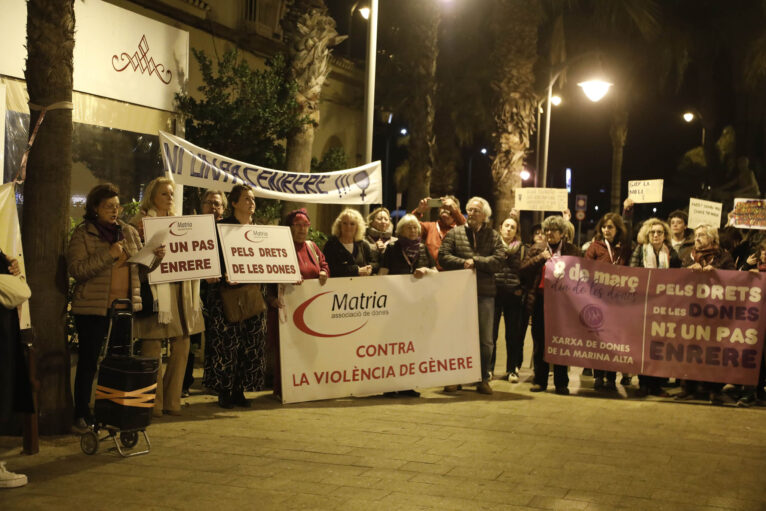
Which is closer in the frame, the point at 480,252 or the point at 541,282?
the point at 480,252

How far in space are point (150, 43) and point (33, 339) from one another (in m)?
5.49

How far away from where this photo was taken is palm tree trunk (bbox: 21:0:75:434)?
24.4ft

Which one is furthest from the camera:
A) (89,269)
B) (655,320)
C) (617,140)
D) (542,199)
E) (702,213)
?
(617,140)

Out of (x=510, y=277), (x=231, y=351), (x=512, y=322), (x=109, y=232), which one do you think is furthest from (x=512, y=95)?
(x=109, y=232)

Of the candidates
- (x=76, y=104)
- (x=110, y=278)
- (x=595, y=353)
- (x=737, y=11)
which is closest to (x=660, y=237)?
(x=595, y=353)

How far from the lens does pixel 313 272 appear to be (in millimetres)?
9539

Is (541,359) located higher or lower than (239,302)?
lower

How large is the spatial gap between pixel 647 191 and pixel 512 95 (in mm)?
4742

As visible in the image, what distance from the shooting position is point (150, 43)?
11734 mm

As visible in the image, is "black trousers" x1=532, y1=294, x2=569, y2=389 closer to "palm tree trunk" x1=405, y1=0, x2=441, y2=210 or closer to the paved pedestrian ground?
the paved pedestrian ground

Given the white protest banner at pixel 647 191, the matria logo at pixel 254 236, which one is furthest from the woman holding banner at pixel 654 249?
the matria logo at pixel 254 236

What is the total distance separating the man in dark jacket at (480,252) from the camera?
33.7 ft

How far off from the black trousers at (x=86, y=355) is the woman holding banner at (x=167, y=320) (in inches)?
20.1

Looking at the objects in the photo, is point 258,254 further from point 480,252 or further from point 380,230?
point 480,252
